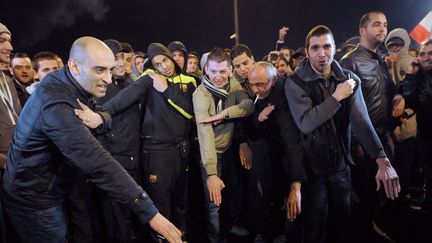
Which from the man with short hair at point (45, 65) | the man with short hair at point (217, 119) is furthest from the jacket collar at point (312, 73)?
the man with short hair at point (45, 65)

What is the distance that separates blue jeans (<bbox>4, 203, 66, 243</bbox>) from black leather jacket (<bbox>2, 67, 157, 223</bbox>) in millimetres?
58

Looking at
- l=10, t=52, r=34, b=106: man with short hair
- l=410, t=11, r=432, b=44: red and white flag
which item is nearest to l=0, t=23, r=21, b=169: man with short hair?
l=10, t=52, r=34, b=106: man with short hair

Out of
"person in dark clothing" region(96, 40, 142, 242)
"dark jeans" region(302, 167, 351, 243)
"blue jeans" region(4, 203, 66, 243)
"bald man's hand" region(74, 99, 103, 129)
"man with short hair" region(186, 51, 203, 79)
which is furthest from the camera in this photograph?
"man with short hair" region(186, 51, 203, 79)

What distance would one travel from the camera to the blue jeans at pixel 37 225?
2.92m

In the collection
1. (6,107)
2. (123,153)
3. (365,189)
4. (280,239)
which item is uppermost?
(6,107)

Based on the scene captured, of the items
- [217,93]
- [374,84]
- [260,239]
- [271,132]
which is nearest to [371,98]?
[374,84]

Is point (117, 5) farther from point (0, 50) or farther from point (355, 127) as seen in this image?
point (355, 127)

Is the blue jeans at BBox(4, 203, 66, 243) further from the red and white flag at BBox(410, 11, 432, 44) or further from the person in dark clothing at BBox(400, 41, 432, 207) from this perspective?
the red and white flag at BBox(410, 11, 432, 44)

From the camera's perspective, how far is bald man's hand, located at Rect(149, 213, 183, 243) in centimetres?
242

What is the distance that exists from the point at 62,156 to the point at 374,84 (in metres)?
3.82

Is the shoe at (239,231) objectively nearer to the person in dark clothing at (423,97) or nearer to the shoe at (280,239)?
the shoe at (280,239)

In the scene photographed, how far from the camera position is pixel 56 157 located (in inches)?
112

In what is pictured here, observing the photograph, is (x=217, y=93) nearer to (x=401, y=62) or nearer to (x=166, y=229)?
(x=166, y=229)

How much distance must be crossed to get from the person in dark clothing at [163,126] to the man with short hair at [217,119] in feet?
1.11
